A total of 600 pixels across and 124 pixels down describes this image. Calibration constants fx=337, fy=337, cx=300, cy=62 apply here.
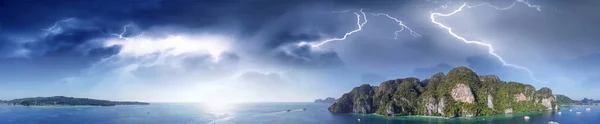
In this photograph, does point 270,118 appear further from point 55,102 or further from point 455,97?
point 55,102

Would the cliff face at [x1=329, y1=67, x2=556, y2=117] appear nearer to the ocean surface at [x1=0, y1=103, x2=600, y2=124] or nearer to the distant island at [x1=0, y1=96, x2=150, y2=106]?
the ocean surface at [x1=0, y1=103, x2=600, y2=124]

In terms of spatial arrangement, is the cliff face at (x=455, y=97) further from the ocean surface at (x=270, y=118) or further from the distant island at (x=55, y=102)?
the distant island at (x=55, y=102)

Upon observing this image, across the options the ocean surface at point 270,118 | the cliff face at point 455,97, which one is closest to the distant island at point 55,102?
the ocean surface at point 270,118

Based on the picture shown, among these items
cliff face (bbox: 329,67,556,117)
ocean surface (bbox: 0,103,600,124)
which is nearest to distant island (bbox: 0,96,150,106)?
ocean surface (bbox: 0,103,600,124)

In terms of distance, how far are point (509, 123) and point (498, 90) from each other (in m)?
27.5

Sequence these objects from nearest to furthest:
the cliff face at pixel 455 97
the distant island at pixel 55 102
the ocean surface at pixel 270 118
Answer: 1. the ocean surface at pixel 270 118
2. the cliff face at pixel 455 97
3. the distant island at pixel 55 102

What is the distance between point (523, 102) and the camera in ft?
250

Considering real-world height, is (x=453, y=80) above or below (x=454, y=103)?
above

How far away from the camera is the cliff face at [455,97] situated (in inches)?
2648

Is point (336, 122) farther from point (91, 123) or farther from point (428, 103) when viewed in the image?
point (91, 123)

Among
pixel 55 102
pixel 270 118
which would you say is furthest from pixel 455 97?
pixel 55 102

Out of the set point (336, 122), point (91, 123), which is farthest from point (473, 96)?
point (91, 123)

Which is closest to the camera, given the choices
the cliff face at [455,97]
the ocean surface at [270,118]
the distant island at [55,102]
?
the ocean surface at [270,118]

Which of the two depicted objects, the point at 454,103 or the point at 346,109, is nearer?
the point at 454,103
